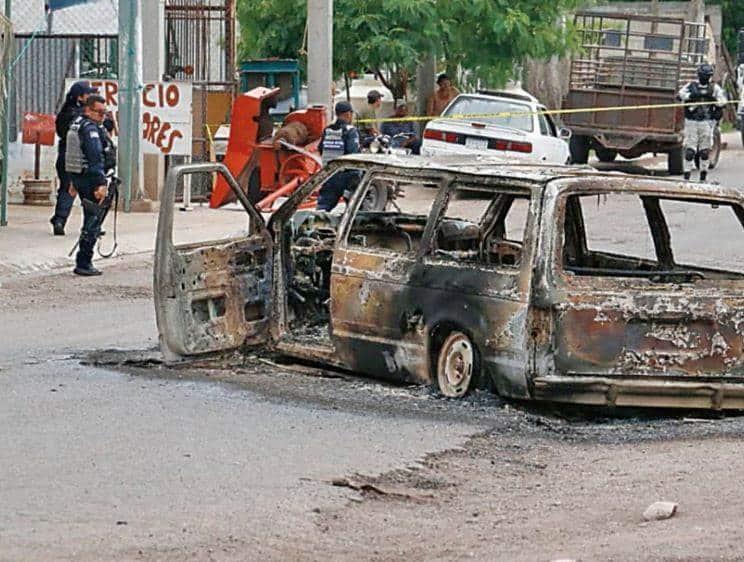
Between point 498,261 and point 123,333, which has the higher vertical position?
point 498,261

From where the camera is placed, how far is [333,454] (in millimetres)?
8117

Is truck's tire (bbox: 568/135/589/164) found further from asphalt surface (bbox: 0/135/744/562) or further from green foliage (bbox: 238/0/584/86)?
asphalt surface (bbox: 0/135/744/562)

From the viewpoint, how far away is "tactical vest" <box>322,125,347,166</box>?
1794cm

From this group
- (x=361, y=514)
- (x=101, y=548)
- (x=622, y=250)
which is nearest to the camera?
(x=101, y=548)

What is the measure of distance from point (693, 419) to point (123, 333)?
15.3 ft

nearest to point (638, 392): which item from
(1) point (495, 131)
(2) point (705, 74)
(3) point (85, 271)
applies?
(3) point (85, 271)

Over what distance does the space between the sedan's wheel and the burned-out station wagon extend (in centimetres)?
1

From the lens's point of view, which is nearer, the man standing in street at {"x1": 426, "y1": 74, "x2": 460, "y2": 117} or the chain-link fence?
the chain-link fence

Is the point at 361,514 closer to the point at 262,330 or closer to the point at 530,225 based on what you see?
the point at 530,225

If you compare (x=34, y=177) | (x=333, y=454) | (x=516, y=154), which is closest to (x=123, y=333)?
(x=333, y=454)

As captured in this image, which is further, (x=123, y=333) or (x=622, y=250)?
(x=622, y=250)

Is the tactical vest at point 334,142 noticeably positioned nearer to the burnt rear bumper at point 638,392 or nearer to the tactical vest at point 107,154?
the tactical vest at point 107,154

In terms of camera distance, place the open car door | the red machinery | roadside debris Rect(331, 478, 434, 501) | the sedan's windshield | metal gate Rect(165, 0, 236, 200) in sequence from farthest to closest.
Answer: the sedan's windshield < metal gate Rect(165, 0, 236, 200) < the red machinery < the open car door < roadside debris Rect(331, 478, 434, 501)

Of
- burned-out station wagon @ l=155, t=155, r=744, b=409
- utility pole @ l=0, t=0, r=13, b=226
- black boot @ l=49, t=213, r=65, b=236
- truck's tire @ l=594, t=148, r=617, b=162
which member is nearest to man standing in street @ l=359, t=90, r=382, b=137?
truck's tire @ l=594, t=148, r=617, b=162
